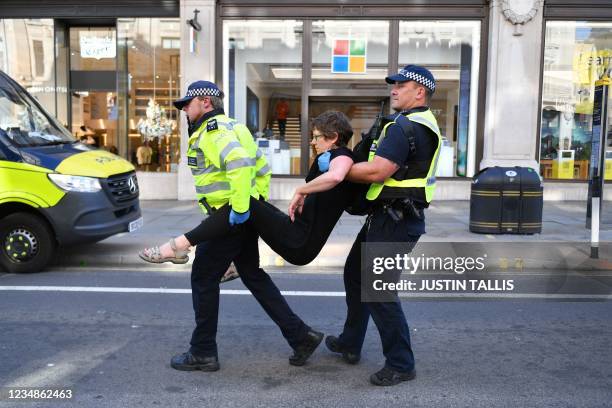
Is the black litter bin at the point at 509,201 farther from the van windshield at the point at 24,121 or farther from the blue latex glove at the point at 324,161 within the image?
the van windshield at the point at 24,121

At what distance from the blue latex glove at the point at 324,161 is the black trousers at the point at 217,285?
683 millimetres

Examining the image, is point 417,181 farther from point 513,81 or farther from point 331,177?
point 513,81

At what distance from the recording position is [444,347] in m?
4.52

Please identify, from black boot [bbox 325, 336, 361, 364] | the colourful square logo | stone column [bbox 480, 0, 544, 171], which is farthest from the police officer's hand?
the colourful square logo

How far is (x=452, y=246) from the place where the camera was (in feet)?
27.3

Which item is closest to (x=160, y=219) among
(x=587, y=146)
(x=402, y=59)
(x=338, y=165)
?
(x=402, y=59)

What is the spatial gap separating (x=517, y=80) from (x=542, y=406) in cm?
1090

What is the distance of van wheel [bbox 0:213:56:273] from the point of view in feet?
23.0

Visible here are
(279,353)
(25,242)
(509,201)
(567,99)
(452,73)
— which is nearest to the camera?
(279,353)

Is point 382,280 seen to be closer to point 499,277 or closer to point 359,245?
point 359,245

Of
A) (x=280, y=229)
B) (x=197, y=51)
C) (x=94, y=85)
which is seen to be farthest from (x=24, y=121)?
(x=94, y=85)

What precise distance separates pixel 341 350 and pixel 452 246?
4.59m

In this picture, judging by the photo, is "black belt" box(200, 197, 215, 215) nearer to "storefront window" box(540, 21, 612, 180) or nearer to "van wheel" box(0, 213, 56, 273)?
"van wheel" box(0, 213, 56, 273)

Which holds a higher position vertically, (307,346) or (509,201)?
(509,201)
